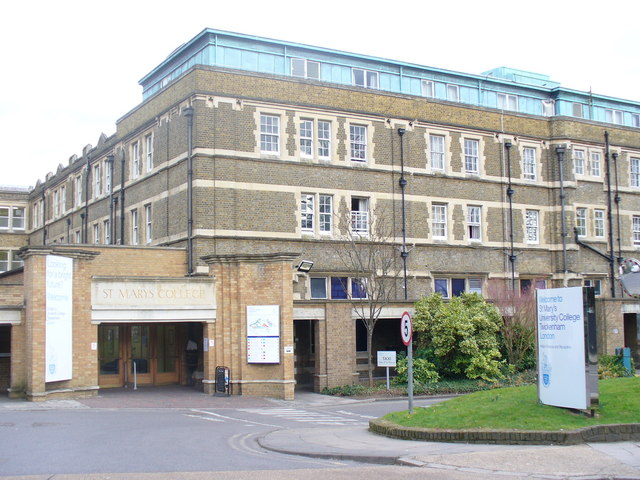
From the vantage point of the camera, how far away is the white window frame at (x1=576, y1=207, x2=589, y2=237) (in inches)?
1605

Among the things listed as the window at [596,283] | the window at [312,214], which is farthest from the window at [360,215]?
the window at [596,283]

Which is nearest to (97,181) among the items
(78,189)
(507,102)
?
(78,189)

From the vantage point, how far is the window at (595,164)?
136ft

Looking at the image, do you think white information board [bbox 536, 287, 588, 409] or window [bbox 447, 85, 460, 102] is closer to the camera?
white information board [bbox 536, 287, 588, 409]

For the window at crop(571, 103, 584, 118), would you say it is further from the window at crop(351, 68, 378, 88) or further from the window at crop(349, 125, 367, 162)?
the window at crop(349, 125, 367, 162)

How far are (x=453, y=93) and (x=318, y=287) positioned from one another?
44.5ft

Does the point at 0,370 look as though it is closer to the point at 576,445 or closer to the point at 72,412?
the point at 72,412

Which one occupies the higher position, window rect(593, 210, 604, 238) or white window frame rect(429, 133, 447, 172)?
white window frame rect(429, 133, 447, 172)

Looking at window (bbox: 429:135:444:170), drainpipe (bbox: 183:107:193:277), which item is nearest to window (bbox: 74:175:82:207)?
drainpipe (bbox: 183:107:193:277)

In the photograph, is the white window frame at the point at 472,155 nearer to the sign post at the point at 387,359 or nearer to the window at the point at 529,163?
the window at the point at 529,163

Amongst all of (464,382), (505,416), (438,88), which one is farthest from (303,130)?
(505,416)

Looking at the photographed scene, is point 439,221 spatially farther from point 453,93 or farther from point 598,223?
point 598,223

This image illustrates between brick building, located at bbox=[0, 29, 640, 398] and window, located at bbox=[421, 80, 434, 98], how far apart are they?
6 cm

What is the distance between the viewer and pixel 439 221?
37.4 meters
